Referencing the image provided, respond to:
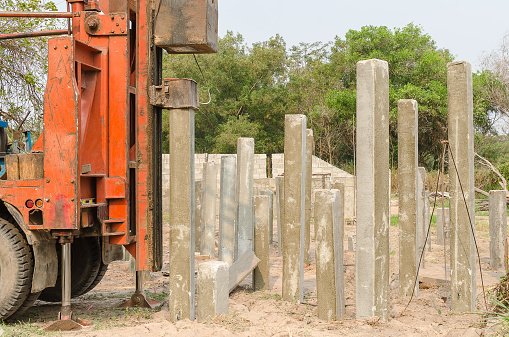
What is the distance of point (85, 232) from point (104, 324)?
2.51ft

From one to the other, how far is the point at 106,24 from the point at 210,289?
7.42ft

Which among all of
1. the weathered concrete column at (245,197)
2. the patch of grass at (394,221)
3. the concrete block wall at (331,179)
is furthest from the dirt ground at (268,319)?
the patch of grass at (394,221)

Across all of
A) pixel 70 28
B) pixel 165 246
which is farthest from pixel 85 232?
pixel 165 246

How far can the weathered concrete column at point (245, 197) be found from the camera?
740 cm

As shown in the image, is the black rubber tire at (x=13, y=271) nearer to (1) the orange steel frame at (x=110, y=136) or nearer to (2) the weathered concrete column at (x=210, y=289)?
(1) the orange steel frame at (x=110, y=136)

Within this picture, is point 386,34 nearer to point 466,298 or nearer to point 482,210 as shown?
point 482,210

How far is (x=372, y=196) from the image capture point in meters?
5.56

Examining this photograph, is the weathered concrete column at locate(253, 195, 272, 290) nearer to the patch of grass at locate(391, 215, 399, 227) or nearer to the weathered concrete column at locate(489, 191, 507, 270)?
the weathered concrete column at locate(489, 191, 507, 270)

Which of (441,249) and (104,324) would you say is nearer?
(104,324)

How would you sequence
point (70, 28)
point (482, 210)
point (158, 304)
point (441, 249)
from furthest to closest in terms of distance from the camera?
1. point (482, 210)
2. point (441, 249)
3. point (158, 304)
4. point (70, 28)

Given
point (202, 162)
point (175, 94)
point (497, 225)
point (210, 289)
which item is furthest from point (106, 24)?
point (202, 162)

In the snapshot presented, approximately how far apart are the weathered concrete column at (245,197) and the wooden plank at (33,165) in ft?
8.19

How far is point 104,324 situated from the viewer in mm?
5797

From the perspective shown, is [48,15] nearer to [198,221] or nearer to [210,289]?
[210,289]
